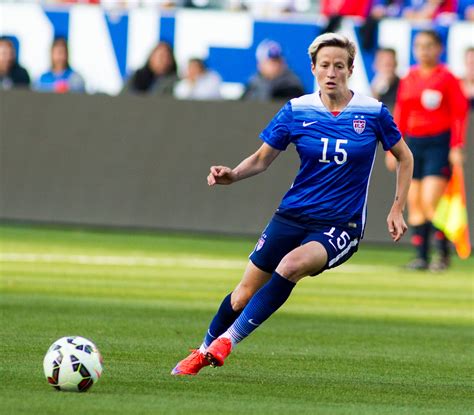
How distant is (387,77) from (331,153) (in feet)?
42.7

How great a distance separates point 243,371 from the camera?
32.2ft

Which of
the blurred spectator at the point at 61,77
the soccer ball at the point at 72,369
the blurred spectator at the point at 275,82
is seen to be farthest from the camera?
→ the blurred spectator at the point at 61,77

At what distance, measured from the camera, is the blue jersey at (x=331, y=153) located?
9547 millimetres

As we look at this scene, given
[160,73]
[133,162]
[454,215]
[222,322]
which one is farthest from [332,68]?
[160,73]

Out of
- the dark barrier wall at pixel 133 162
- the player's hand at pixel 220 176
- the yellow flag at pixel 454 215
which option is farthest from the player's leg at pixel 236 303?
the dark barrier wall at pixel 133 162

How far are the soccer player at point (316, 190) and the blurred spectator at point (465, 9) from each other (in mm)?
15367

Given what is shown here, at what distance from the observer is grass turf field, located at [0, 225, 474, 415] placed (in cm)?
842

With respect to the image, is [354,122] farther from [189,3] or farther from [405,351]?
[189,3]

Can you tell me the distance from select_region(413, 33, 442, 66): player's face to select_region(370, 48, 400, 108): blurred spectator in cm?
321

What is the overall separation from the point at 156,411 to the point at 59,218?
51.3 ft

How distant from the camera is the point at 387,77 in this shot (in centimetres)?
2236

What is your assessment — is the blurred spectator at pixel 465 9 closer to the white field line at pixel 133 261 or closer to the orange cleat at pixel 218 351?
the white field line at pixel 133 261

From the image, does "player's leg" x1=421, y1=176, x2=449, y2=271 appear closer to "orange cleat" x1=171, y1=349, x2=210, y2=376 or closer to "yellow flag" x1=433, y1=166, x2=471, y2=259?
"yellow flag" x1=433, y1=166, x2=471, y2=259

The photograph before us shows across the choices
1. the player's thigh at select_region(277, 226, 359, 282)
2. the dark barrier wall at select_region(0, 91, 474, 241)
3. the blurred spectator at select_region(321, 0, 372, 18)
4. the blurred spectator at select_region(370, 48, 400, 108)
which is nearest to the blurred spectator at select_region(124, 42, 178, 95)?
the dark barrier wall at select_region(0, 91, 474, 241)
